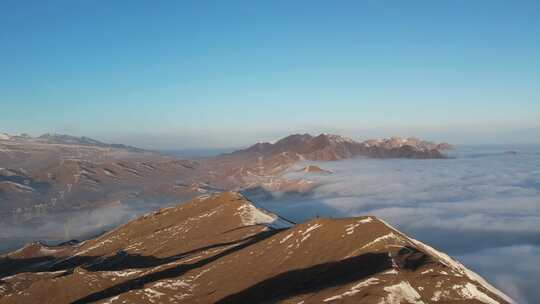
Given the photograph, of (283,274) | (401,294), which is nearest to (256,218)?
(283,274)

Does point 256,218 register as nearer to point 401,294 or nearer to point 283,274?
point 283,274

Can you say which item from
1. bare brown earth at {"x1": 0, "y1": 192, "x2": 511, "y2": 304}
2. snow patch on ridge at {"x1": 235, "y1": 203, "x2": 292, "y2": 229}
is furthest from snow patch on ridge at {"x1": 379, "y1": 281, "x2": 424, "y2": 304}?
snow patch on ridge at {"x1": 235, "y1": 203, "x2": 292, "y2": 229}

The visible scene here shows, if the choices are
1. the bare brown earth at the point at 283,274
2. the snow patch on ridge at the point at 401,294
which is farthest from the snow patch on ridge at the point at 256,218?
the snow patch on ridge at the point at 401,294

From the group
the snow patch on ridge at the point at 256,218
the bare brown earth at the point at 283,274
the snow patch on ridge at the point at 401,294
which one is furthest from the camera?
the snow patch on ridge at the point at 256,218

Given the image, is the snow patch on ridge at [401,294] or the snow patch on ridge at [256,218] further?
the snow patch on ridge at [256,218]

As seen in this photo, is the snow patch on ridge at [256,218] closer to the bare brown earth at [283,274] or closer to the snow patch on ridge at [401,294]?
the bare brown earth at [283,274]

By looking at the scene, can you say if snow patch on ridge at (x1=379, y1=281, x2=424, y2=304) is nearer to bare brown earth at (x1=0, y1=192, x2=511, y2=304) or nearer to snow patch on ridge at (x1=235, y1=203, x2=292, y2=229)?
bare brown earth at (x1=0, y1=192, x2=511, y2=304)

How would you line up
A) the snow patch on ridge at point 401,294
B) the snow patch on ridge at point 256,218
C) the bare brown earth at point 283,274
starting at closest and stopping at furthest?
1. the snow patch on ridge at point 401,294
2. the bare brown earth at point 283,274
3. the snow patch on ridge at point 256,218

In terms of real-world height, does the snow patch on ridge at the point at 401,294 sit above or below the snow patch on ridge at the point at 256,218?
above

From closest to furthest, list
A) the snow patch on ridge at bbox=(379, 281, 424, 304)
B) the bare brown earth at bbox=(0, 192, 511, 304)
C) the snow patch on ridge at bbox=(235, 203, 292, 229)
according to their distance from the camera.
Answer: the snow patch on ridge at bbox=(379, 281, 424, 304) < the bare brown earth at bbox=(0, 192, 511, 304) < the snow patch on ridge at bbox=(235, 203, 292, 229)
